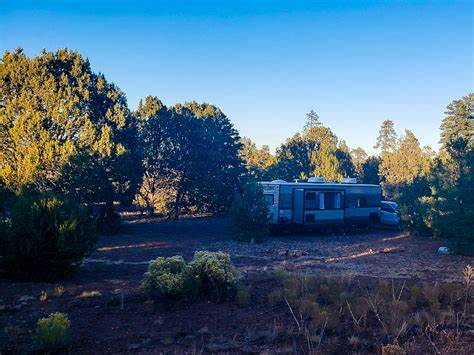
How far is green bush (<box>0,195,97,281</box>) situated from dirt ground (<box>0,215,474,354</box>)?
57cm

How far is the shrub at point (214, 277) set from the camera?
955 centimetres

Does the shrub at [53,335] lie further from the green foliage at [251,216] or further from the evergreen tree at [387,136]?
the evergreen tree at [387,136]

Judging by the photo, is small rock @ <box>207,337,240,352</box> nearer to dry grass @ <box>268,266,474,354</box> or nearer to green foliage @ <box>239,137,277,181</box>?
dry grass @ <box>268,266,474,354</box>

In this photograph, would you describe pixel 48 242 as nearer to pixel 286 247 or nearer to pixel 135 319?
pixel 135 319

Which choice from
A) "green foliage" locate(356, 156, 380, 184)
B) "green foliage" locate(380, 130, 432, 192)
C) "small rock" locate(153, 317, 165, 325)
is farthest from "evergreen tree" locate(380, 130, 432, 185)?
"small rock" locate(153, 317, 165, 325)

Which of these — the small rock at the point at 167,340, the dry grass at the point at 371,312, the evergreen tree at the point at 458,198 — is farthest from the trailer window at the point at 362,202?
the small rock at the point at 167,340

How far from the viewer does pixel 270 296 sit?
31.1ft

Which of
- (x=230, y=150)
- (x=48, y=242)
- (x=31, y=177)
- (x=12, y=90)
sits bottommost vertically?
(x=48, y=242)

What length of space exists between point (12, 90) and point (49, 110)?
9.71 ft

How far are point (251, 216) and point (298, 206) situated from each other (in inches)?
136

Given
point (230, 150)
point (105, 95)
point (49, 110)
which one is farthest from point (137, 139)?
point (230, 150)

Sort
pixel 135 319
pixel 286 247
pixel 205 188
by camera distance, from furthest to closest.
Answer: pixel 205 188 → pixel 286 247 → pixel 135 319

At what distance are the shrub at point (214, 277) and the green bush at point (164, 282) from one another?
29 cm

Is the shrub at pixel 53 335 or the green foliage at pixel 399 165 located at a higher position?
the green foliage at pixel 399 165
